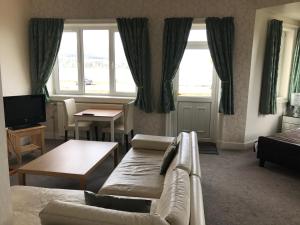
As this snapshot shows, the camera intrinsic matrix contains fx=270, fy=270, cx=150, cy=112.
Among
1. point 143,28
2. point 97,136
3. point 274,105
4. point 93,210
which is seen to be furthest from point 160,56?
point 93,210

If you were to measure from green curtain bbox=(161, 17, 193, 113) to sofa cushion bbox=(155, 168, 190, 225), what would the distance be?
296cm

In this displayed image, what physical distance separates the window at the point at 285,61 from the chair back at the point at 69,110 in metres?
4.15

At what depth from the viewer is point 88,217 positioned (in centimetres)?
141

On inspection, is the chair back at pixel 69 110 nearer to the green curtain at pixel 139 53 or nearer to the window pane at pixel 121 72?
the window pane at pixel 121 72

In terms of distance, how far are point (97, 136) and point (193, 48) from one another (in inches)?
96.5

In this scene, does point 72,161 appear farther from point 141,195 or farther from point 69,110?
point 69,110

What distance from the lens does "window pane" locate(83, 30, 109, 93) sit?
17.3ft

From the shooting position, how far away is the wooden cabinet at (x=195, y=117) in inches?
207

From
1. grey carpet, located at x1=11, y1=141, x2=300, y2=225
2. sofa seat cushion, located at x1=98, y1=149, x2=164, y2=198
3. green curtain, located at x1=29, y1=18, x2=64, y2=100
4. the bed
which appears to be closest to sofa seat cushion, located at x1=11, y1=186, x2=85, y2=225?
sofa seat cushion, located at x1=98, y1=149, x2=164, y2=198

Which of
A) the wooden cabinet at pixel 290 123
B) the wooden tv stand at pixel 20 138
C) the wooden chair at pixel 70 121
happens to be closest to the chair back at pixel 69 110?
the wooden chair at pixel 70 121

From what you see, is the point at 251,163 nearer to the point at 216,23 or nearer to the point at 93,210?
the point at 216,23

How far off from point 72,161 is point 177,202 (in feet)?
6.09

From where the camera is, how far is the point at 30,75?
5.20 metres

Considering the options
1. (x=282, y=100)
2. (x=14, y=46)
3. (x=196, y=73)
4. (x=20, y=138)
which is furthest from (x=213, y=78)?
(x=14, y=46)
